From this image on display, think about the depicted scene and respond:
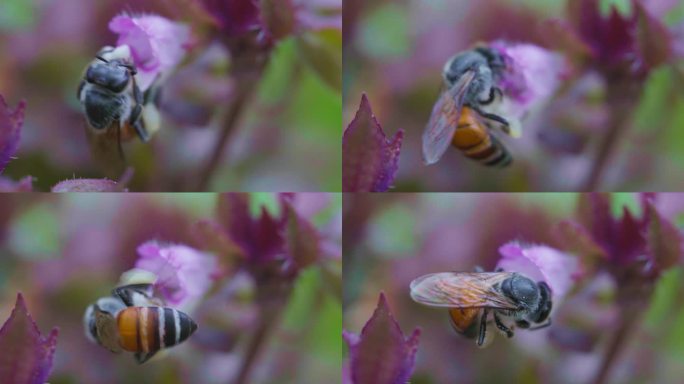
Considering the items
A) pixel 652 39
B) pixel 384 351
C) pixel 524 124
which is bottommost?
pixel 384 351

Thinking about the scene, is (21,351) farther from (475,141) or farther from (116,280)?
(475,141)

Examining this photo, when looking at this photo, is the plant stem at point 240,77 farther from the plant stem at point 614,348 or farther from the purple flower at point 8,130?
the plant stem at point 614,348

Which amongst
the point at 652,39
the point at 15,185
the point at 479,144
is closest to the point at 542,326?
the point at 479,144

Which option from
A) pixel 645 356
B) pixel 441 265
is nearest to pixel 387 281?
pixel 441 265

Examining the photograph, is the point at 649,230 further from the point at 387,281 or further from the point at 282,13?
the point at 282,13

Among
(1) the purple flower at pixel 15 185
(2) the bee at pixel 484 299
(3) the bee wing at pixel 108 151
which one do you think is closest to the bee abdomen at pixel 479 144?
(2) the bee at pixel 484 299
